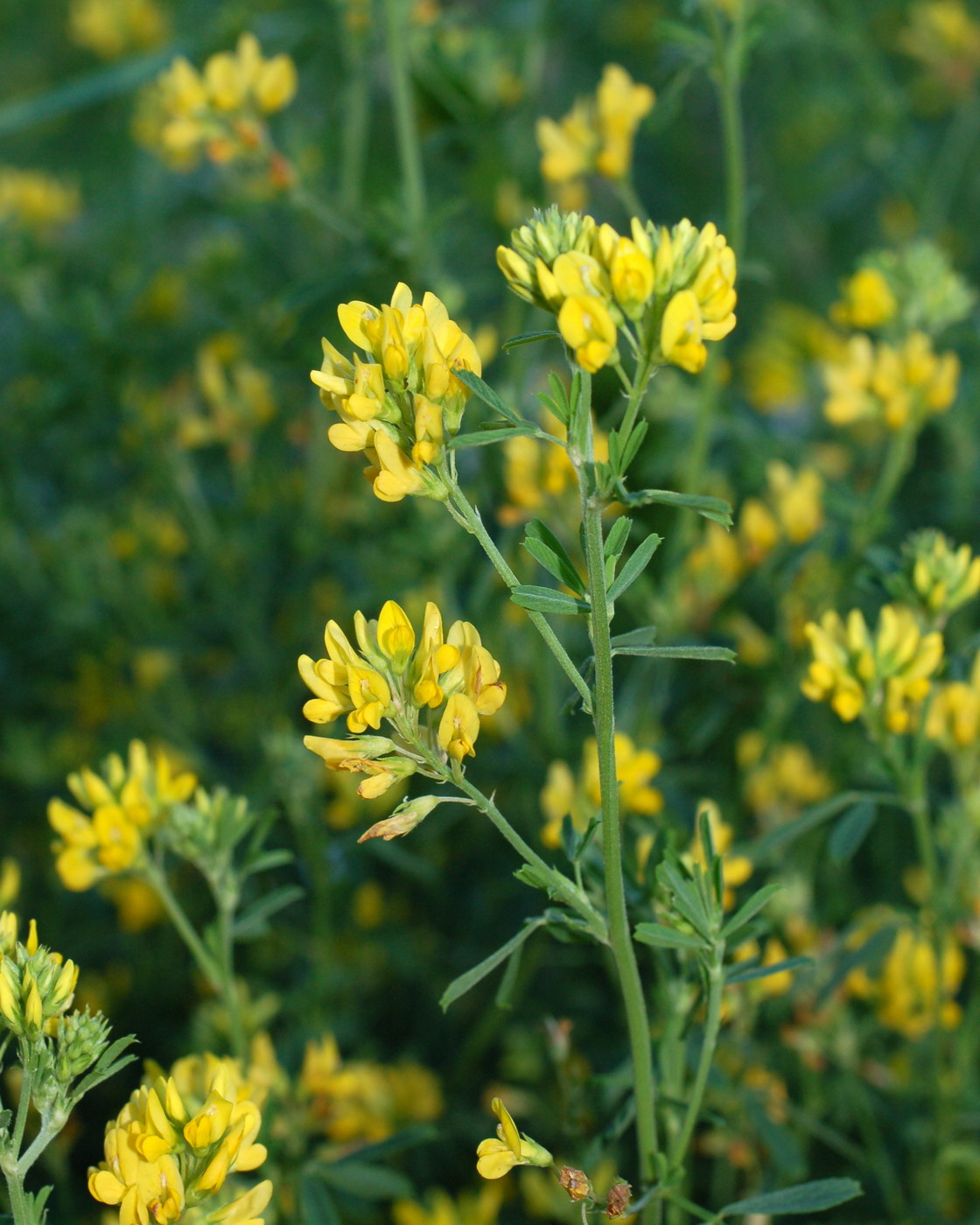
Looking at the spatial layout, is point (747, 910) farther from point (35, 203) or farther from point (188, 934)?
point (35, 203)

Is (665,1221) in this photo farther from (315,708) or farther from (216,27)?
(216,27)

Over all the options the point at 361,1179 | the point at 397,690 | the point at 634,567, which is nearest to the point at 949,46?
the point at 634,567

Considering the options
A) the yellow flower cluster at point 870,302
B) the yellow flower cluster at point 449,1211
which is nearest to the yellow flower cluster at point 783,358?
the yellow flower cluster at point 870,302

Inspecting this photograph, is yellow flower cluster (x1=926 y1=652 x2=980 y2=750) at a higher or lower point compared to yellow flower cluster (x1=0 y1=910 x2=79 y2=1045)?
lower

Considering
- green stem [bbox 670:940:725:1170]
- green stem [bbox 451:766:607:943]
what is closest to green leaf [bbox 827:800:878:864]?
green stem [bbox 670:940:725:1170]

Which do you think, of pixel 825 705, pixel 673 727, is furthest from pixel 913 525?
pixel 673 727

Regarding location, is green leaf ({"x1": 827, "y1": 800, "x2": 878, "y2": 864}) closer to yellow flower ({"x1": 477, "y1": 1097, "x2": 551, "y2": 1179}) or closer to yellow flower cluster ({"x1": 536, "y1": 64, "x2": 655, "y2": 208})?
yellow flower ({"x1": 477, "y1": 1097, "x2": 551, "y2": 1179})
